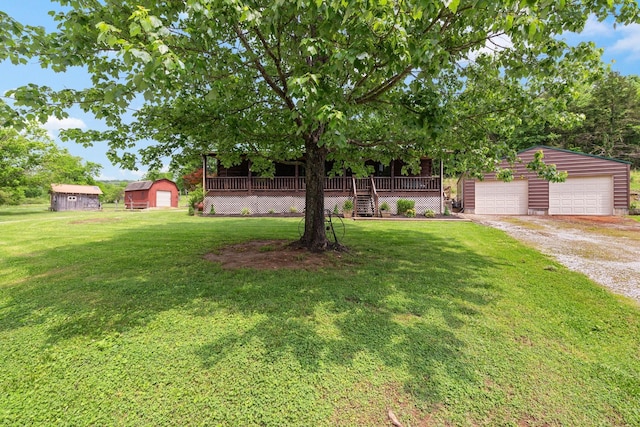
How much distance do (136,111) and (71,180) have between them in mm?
48612

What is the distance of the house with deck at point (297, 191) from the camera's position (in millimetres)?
16250

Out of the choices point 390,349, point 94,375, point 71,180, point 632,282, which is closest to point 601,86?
point 632,282

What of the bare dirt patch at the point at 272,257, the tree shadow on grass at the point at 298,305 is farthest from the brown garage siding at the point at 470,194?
the bare dirt patch at the point at 272,257

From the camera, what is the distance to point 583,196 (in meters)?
15.8

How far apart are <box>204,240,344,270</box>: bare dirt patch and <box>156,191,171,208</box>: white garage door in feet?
108

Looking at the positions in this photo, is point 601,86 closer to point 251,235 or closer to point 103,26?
point 251,235

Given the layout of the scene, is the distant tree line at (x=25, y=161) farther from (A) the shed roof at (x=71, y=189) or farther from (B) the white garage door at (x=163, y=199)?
(B) the white garage door at (x=163, y=199)

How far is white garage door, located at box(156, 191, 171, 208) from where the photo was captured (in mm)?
34812

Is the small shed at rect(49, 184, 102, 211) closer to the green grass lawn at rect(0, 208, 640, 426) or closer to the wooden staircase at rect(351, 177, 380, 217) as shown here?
the wooden staircase at rect(351, 177, 380, 217)

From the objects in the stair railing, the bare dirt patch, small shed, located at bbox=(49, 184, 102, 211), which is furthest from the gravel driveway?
small shed, located at bbox=(49, 184, 102, 211)

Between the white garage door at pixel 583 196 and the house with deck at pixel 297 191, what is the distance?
6262 millimetres

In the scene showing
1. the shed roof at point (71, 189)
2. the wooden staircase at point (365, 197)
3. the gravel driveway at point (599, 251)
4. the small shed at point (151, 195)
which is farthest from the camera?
the small shed at point (151, 195)

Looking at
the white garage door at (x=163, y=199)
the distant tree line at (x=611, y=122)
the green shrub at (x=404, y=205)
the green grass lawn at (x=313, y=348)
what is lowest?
the green grass lawn at (x=313, y=348)

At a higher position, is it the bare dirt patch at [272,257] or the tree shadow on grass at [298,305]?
the bare dirt patch at [272,257]
